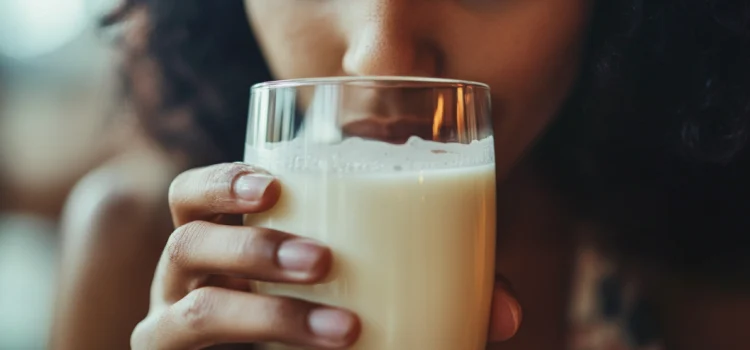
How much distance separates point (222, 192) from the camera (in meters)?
0.36

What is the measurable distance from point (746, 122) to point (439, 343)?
0.40 m

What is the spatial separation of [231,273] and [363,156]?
0.38ft

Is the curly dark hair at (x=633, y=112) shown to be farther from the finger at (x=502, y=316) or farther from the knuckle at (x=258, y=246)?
the knuckle at (x=258, y=246)

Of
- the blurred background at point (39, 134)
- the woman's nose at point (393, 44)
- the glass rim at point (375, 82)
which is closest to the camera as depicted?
the glass rim at point (375, 82)

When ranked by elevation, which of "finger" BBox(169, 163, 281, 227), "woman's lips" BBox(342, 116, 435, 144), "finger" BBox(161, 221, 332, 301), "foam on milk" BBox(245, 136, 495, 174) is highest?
"woman's lips" BBox(342, 116, 435, 144)

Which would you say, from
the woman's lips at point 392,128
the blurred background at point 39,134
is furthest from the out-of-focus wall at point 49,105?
the woman's lips at point 392,128

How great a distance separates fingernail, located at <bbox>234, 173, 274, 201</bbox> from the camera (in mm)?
342

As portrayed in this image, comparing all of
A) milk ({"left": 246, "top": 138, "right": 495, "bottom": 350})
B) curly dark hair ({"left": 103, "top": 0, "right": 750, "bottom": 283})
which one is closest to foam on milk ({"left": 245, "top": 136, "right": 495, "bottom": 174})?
milk ({"left": 246, "top": 138, "right": 495, "bottom": 350})

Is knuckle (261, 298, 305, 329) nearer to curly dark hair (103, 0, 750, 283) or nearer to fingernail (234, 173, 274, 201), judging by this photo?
fingernail (234, 173, 274, 201)

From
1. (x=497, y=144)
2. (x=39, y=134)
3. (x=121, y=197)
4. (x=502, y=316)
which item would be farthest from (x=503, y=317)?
(x=39, y=134)

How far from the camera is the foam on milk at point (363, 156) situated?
13.1 inches

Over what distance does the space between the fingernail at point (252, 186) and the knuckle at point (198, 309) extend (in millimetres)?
78

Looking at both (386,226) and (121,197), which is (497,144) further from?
(121,197)

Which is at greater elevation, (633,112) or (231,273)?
(633,112)
